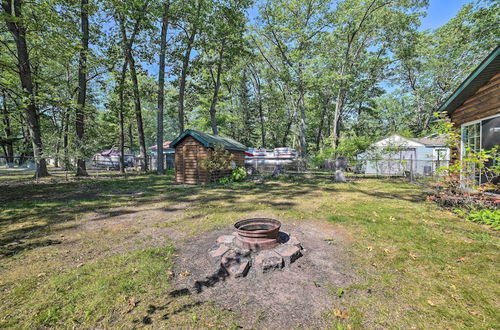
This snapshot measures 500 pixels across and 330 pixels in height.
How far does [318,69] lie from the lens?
19453 millimetres

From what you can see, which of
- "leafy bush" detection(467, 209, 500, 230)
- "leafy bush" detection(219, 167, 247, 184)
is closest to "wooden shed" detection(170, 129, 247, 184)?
"leafy bush" detection(219, 167, 247, 184)

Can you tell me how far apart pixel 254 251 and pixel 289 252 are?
584 mm

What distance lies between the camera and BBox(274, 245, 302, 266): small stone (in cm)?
335

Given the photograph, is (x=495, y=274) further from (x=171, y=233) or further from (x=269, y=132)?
(x=269, y=132)

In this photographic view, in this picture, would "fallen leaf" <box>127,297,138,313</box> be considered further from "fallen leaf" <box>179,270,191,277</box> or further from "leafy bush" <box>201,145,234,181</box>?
"leafy bush" <box>201,145,234,181</box>

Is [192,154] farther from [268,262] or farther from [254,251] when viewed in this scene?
[268,262]

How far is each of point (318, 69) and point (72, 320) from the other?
857 inches

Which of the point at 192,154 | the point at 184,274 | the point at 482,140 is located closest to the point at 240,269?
the point at 184,274

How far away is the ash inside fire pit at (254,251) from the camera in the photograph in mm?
3166

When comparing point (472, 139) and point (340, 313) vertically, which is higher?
point (472, 139)

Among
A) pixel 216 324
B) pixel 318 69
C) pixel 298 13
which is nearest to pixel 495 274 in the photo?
pixel 216 324

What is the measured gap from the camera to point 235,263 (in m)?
3.22

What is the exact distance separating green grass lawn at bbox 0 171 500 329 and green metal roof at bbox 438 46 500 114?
4.49 meters

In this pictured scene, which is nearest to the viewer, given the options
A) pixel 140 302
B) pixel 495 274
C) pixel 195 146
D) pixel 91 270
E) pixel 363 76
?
pixel 140 302
